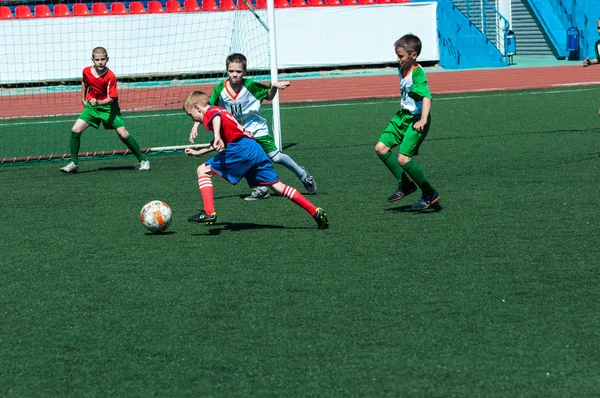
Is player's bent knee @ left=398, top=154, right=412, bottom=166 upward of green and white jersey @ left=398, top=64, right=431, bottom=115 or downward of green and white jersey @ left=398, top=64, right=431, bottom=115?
downward

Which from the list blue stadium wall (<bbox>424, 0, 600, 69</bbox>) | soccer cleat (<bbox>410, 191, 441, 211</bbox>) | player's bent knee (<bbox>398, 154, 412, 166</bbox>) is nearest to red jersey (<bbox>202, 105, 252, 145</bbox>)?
player's bent knee (<bbox>398, 154, 412, 166</bbox>)

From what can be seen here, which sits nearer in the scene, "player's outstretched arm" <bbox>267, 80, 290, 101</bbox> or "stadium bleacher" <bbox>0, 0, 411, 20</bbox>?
"player's outstretched arm" <bbox>267, 80, 290, 101</bbox>

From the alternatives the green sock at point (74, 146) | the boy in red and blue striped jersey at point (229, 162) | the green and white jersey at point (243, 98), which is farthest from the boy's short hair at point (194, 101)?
the green sock at point (74, 146)

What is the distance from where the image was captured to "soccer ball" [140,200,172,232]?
7.79m

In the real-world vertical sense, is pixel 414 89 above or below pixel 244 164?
above

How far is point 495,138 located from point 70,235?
7467 mm

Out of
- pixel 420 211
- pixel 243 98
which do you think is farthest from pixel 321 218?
pixel 243 98

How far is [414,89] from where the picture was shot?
8.41 m

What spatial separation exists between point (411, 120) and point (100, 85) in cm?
504

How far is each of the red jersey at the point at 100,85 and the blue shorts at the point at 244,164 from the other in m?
4.46

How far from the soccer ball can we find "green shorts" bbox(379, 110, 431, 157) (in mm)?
2113

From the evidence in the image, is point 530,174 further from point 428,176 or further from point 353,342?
point 353,342

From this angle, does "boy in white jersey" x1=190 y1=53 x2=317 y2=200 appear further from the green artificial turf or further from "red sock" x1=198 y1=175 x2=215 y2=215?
"red sock" x1=198 y1=175 x2=215 y2=215

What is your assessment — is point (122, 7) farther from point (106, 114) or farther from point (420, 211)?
point (420, 211)
